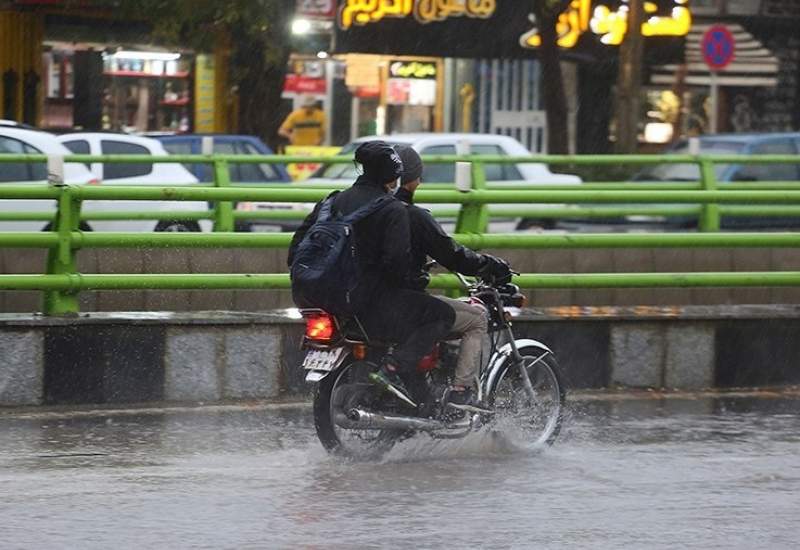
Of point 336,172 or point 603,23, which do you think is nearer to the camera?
point 336,172

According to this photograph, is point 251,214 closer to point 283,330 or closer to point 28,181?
point 28,181

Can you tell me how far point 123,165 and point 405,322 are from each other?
11.0m

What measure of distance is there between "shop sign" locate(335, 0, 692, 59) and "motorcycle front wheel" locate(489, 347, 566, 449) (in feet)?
70.9

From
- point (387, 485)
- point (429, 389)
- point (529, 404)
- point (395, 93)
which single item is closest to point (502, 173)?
point (529, 404)

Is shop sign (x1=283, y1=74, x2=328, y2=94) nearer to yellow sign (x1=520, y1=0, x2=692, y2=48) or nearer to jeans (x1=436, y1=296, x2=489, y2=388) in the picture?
yellow sign (x1=520, y1=0, x2=692, y2=48)

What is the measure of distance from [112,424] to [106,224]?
7.70 m

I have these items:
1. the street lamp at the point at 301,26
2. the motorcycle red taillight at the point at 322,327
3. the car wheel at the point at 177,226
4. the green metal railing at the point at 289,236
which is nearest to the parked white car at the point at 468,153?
the car wheel at the point at 177,226

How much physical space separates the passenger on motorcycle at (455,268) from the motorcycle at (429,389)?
0.09m

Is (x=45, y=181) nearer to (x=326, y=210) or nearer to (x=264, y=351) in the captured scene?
(x=264, y=351)

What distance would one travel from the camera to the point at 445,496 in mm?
7746

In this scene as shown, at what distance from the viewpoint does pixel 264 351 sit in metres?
10.6

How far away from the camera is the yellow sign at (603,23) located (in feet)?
105

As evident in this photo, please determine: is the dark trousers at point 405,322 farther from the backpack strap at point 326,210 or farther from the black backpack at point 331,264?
the backpack strap at point 326,210

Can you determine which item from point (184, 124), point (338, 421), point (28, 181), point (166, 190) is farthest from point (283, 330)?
point (184, 124)
